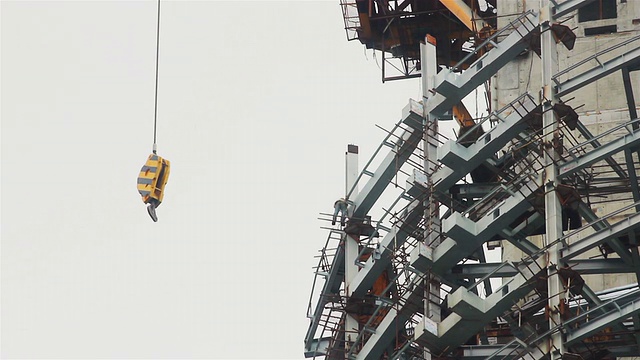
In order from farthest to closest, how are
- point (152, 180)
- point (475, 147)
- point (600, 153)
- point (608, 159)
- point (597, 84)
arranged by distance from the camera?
point (597, 84), point (152, 180), point (475, 147), point (608, 159), point (600, 153)

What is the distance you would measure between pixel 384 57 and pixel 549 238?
2949 centimetres

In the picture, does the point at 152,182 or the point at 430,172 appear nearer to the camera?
the point at 430,172

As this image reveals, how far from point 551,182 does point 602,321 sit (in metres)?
4.66

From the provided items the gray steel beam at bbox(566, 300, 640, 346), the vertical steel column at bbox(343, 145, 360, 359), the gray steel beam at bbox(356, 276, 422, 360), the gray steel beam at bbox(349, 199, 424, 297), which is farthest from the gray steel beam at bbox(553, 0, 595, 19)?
the vertical steel column at bbox(343, 145, 360, 359)

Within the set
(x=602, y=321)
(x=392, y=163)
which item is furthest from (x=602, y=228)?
(x=392, y=163)

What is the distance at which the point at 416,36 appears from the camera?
249ft

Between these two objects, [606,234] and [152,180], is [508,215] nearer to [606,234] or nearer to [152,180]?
[606,234]

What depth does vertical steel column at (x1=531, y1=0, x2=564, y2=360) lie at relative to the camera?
159 feet

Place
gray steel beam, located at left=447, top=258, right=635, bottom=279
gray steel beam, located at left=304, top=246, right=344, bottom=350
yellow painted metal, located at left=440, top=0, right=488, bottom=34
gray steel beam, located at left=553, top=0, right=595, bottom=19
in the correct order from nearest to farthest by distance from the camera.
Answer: gray steel beam, located at left=447, top=258, right=635, bottom=279 → gray steel beam, located at left=553, top=0, right=595, bottom=19 → gray steel beam, located at left=304, top=246, right=344, bottom=350 → yellow painted metal, located at left=440, top=0, right=488, bottom=34

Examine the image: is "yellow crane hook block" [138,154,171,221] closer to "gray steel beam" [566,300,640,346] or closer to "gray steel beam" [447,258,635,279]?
"gray steel beam" [447,258,635,279]

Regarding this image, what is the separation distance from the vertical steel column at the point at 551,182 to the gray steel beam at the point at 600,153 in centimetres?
33

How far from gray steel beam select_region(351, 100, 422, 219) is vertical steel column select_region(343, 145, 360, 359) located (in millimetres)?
469

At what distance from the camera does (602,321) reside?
47469 millimetres

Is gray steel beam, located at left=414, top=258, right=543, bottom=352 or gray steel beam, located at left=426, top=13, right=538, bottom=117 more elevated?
gray steel beam, located at left=426, top=13, right=538, bottom=117
